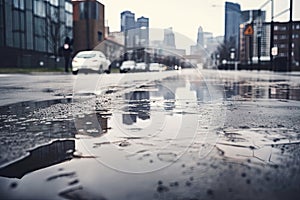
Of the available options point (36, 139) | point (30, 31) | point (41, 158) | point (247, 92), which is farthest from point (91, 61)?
point (30, 31)

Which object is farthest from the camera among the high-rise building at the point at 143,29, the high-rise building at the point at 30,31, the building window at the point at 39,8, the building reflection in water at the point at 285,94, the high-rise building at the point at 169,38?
the building window at the point at 39,8

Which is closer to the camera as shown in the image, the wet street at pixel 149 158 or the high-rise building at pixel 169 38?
the wet street at pixel 149 158

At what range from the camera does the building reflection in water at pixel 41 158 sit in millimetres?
2816

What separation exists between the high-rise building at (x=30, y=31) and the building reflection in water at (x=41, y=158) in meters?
42.9

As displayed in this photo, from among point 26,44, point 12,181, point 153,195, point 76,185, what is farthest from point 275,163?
point 26,44

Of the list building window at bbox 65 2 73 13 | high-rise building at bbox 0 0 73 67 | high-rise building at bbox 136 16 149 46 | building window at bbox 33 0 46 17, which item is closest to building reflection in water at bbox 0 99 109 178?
high-rise building at bbox 136 16 149 46

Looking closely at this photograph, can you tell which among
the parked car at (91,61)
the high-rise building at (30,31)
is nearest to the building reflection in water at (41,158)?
the parked car at (91,61)

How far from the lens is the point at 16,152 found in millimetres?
3355

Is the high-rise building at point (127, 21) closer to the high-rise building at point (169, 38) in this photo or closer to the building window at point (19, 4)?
the high-rise building at point (169, 38)

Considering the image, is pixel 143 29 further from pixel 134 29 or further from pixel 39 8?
pixel 39 8

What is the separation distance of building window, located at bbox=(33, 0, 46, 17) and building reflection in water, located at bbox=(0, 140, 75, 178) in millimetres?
49381

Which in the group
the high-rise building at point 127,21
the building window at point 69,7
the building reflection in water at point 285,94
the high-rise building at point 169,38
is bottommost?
the building reflection in water at point 285,94

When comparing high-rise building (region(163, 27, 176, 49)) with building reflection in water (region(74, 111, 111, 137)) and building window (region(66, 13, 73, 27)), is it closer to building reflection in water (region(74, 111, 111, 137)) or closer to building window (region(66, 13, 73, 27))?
building reflection in water (region(74, 111, 111, 137))

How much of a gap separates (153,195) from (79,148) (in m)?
1.44
